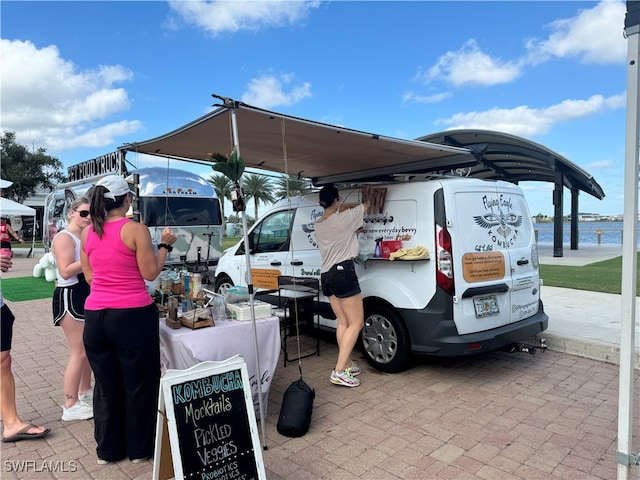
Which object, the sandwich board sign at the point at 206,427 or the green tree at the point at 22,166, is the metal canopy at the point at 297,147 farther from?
the green tree at the point at 22,166

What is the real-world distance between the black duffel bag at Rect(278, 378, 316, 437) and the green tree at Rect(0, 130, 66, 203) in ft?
95.9

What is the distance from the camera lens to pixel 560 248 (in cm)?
1493

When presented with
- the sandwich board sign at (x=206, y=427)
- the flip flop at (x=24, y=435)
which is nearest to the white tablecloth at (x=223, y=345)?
the sandwich board sign at (x=206, y=427)

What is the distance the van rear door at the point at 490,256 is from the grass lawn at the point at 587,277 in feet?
14.1

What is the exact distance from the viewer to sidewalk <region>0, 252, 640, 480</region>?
9.29 feet

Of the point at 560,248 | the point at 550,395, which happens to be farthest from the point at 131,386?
the point at 560,248

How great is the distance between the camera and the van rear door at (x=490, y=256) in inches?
158

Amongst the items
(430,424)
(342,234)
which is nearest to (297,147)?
(342,234)

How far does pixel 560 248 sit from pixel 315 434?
1429 cm

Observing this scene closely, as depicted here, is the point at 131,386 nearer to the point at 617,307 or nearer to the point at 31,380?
the point at 31,380

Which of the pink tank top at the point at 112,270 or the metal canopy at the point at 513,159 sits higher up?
the metal canopy at the point at 513,159

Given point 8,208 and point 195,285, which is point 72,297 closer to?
point 195,285

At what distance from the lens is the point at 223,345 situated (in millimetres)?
3219

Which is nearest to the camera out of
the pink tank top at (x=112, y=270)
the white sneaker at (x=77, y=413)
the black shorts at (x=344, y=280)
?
the pink tank top at (x=112, y=270)
